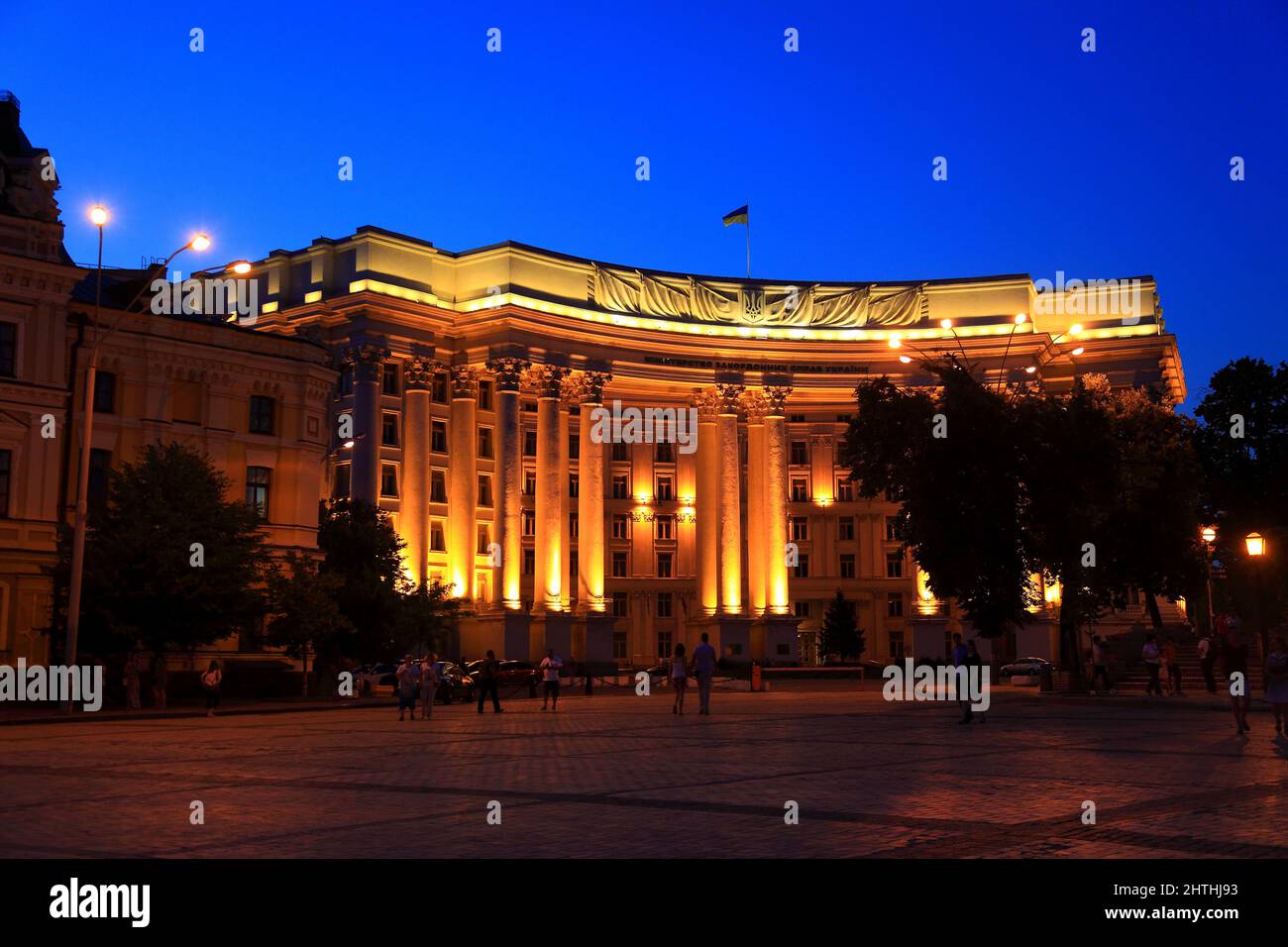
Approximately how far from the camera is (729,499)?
292 feet

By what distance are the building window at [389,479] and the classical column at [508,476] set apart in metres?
5.99

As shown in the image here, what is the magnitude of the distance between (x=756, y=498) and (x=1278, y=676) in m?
70.6

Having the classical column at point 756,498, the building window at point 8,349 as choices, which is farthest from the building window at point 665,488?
the building window at point 8,349

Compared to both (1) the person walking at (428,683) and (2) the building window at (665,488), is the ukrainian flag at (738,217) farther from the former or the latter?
(1) the person walking at (428,683)

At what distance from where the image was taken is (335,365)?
78875 millimetres

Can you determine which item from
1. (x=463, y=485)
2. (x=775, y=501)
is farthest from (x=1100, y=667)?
(x=463, y=485)

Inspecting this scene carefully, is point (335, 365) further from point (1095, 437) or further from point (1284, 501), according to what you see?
point (1284, 501)

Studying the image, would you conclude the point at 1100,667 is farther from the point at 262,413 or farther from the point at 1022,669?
the point at 262,413

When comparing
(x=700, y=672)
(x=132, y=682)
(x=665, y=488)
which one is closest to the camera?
(x=700, y=672)

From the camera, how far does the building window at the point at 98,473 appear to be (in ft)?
156

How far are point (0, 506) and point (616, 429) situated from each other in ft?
173

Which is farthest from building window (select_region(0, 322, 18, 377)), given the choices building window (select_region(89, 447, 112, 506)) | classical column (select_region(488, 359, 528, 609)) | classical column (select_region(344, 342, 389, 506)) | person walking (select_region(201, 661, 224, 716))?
classical column (select_region(488, 359, 528, 609))

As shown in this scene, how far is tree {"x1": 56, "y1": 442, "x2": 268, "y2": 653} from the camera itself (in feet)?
134
